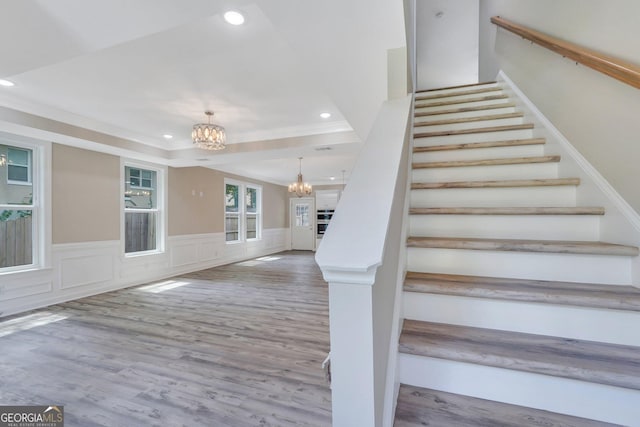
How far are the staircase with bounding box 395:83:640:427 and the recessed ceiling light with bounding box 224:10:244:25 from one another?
65.9 inches

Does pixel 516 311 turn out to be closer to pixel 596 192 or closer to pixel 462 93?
pixel 596 192

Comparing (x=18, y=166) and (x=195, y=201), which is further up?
(x=18, y=166)

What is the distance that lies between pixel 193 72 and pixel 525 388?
3199mm

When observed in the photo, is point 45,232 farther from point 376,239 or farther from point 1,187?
point 376,239

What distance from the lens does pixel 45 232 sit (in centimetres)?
385

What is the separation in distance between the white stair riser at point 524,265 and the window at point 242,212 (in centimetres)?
675

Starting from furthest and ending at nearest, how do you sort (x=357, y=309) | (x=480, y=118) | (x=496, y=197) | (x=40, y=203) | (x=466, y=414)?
(x=40, y=203) < (x=480, y=118) < (x=496, y=197) < (x=466, y=414) < (x=357, y=309)

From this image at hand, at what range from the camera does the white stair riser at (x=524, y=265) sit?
1295 mm

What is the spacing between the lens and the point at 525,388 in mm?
1022

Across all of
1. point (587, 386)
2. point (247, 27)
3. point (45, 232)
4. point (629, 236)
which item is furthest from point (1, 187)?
point (629, 236)

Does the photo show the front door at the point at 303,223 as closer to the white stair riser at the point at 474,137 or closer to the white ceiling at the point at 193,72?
the white ceiling at the point at 193,72

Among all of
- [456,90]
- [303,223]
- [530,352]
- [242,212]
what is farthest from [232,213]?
[530,352]

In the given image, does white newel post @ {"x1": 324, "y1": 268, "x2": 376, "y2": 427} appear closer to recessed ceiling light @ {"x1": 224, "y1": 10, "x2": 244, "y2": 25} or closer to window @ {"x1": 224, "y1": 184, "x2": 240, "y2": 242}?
recessed ceiling light @ {"x1": 224, "y1": 10, "x2": 244, "y2": 25}

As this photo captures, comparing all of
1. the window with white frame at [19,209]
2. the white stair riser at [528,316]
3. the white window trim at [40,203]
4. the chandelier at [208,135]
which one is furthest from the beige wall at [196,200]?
the white stair riser at [528,316]
